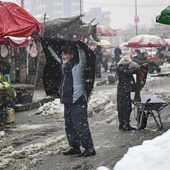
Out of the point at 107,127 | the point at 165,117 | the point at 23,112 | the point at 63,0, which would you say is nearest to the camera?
the point at 107,127

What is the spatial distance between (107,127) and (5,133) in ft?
7.53

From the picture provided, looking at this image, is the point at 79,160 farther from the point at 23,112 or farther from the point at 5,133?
the point at 23,112

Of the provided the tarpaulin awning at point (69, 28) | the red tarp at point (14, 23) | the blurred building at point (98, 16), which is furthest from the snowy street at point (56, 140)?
the blurred building at point (98, 16)

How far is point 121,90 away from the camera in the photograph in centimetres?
832

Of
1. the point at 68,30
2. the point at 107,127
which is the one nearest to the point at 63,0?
the point at 68,30

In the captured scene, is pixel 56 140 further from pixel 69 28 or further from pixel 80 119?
pixel 69 28

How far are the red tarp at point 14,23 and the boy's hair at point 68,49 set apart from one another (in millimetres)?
3536

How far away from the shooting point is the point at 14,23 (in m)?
9.79

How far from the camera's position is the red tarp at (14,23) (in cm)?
953

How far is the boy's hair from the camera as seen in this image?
6.23 meters

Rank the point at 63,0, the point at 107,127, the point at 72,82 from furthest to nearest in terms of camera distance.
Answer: the point at 63,0
the point at 107,127
the point at 72,82

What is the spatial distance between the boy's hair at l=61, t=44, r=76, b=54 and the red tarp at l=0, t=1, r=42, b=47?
3.54 metres

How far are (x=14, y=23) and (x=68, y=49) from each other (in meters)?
3.95

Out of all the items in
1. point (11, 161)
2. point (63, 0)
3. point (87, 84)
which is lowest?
point (63, 0)
